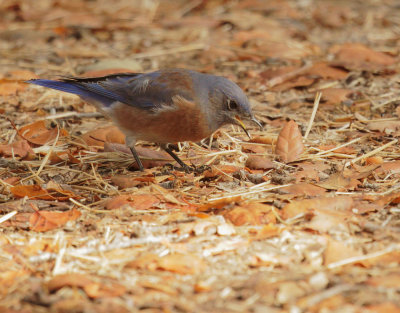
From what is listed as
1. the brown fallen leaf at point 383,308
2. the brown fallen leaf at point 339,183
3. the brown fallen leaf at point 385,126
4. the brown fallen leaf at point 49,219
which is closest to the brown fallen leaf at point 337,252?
the brown fallen leaf at point 383,308

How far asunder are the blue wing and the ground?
430 mm

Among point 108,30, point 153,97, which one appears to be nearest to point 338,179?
point 153,97

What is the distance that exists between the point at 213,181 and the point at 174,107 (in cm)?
68

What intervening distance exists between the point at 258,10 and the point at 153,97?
474cm

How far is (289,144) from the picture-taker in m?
4.81

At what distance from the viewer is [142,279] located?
2.97 meters

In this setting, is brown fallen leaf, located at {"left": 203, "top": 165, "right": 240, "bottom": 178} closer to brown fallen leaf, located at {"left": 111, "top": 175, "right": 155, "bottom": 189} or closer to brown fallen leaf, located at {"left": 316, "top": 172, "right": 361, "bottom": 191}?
brown fallen leaf, located at {"left": 111, "top": 175, "right": 155, "bottom": 189}

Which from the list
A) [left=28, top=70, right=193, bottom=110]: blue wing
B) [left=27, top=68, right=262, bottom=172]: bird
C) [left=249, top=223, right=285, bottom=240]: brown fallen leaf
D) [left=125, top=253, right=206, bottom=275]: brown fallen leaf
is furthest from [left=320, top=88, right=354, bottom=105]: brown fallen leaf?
[left=125, top=253, right=206, bottom=275]: brown fallen leaf

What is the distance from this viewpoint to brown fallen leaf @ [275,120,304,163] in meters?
4.74

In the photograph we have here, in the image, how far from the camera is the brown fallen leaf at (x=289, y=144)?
4738 millimetres

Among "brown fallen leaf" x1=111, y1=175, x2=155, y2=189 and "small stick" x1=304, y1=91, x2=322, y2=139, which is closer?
"brown fallen leaf" x1=111, y1=175, x2=155, y2=189

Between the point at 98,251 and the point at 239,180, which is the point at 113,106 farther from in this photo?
the point at 98,251

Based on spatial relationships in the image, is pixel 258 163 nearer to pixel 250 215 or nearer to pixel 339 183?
pixel 339 183

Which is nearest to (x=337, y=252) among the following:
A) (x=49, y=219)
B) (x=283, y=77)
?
(x=49, y=219)
